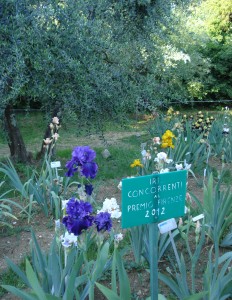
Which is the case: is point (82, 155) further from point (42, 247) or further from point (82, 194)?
point (42, 247)

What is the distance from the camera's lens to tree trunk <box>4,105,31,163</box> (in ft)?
20.1

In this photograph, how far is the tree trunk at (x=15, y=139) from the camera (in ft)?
20.1

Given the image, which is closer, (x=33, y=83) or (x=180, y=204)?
(x=180, y=204)

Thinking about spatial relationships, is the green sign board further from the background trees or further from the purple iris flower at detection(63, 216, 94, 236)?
the background trees

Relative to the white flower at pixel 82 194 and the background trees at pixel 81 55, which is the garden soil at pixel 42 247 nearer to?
the white flower at pixel 82 194

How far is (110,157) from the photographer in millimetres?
7227

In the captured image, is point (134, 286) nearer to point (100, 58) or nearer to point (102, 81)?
point (102, 81)

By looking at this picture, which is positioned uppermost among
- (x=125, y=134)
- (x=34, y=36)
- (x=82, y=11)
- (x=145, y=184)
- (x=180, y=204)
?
(x=82, y=11)

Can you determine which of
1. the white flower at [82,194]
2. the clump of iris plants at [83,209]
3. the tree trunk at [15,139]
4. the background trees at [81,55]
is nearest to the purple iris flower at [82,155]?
the clump of iris plants at [83,209]

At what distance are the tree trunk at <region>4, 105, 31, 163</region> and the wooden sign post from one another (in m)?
4.67

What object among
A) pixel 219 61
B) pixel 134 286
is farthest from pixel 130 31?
pixel 219 61

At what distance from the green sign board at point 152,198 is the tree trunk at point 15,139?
4.67 meters

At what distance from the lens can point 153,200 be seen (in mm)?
1676

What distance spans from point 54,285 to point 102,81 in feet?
11.1
